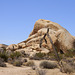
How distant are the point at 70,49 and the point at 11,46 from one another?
45.0ft

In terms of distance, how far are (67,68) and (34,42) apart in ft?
77.3

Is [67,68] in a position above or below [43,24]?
below

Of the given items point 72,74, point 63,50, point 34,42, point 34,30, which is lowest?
point 72,74

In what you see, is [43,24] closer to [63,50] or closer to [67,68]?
[63,50]

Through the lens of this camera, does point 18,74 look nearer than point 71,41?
Yes

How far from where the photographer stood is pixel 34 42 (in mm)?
33938

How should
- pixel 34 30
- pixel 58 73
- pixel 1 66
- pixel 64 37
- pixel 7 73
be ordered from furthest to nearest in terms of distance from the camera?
pixel 34 30
pixel 64 37
pixel 1 66
pixel 58 73
pixel 7 73

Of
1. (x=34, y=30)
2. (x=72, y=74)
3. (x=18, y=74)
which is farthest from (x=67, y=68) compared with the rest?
(x=34, y=30)

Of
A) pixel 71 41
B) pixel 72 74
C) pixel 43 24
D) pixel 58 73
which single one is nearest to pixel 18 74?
pixel 58 73

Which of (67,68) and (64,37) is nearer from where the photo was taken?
(67,68)

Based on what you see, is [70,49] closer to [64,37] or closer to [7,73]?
[64,37]

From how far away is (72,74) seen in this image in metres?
10.0

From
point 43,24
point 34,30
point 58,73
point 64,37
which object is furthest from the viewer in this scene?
point 34,30

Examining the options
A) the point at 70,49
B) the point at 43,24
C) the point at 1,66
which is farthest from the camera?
the point at 43,24
